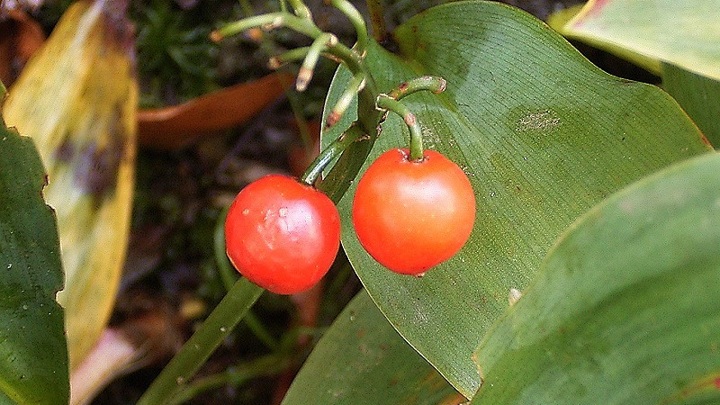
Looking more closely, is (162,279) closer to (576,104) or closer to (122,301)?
(122,301)

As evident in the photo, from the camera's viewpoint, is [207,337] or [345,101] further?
[207,337]

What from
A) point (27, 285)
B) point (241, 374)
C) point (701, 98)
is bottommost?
point (241, 374)

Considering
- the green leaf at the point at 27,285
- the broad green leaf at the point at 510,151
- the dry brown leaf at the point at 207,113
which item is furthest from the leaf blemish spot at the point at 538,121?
the dry brown leaf at the point at 207,113

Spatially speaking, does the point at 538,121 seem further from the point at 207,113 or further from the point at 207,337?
the point at 207,113

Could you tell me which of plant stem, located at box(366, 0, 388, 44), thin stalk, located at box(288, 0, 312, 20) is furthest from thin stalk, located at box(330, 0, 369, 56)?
plant stem, located at box(366, 0, 388, 44)

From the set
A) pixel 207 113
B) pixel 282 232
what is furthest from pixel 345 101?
pixel 207 113

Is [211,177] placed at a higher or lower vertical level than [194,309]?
higher

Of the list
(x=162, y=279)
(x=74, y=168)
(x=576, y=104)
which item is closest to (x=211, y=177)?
(x=162, y=279)

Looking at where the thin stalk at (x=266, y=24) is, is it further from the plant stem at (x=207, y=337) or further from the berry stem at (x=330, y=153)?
the plant stem at (x=207, y=337)
